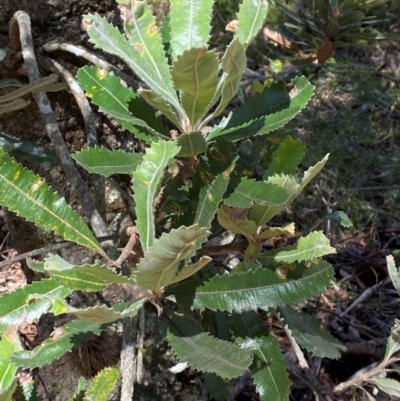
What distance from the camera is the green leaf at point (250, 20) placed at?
75cm

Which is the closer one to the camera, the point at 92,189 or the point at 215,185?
the point at 215,185

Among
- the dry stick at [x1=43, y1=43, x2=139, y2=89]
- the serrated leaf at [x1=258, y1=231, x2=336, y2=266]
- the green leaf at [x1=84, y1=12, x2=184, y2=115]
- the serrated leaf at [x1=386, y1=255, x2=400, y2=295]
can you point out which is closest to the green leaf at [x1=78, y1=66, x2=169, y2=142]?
the green leaf at [x1=84, y1=12, x2=184, y2=115]

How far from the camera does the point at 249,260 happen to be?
0.85 m

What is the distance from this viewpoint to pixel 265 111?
2.74ft

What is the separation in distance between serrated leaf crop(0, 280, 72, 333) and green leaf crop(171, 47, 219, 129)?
326mm

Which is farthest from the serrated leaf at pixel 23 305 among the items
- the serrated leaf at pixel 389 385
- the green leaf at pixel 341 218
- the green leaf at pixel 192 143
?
the serrated leaf at pixel 389 385

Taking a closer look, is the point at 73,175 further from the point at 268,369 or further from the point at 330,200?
the point at 330,200

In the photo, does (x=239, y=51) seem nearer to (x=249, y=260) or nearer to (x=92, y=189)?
(x=249, y=260)

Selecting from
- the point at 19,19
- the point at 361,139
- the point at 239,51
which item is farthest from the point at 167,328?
the point at 361,139

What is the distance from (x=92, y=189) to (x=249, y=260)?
440 mm

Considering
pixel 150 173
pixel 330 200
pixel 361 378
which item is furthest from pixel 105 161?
pixel 330 200

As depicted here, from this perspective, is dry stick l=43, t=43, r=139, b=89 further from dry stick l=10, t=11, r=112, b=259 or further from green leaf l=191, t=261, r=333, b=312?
green leaf l=191, t=261, r=333, b=312

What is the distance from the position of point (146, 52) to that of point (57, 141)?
0.23 m

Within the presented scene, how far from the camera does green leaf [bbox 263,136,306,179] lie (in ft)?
2.70
